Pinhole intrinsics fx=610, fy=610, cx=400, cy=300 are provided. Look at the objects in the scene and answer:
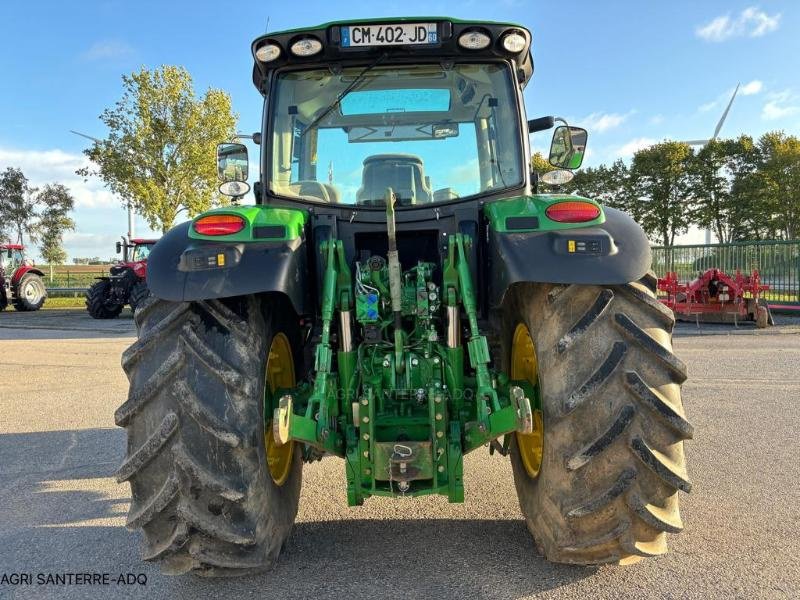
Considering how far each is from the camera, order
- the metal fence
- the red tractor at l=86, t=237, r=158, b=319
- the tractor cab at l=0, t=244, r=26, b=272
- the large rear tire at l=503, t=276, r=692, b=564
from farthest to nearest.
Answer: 1. the tractor cab at l=0, t=244, r=26, b=272
2. the red tractor at l=86, t=237, r=158, b=319
3. the metal fence
4. the large rear tire at l=503, t=276, r=692, b=564

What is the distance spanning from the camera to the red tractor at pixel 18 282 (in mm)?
22438

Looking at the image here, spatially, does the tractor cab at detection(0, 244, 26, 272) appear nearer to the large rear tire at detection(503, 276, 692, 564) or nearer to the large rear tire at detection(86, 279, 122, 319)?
the large rear tire at detection(86, 279, 122, 319)

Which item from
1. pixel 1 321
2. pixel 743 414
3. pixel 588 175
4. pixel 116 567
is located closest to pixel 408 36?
pixel 116 567

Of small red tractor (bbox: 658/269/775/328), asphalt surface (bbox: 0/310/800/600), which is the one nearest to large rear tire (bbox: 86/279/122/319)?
asphalt surface (bbox: 0/310/800/600)

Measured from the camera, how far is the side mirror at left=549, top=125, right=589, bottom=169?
3602mm

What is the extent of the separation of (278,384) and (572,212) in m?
1.67

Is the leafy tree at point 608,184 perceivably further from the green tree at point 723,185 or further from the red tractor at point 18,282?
the red tractor at point 18,282

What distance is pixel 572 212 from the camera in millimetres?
2600

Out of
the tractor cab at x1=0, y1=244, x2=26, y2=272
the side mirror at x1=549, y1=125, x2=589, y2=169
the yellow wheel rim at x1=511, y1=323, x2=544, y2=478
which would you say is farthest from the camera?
the tractor cab at x1=0, y1=244, x2=26, y2=272

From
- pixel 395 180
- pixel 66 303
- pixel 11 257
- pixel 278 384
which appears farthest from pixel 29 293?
pixel 395 180

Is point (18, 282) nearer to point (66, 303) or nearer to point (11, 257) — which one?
point (11, 257)

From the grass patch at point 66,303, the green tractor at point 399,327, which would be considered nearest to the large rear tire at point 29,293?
the grass patch at point 66,303

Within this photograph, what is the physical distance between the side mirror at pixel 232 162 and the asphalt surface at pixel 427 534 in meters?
2.02

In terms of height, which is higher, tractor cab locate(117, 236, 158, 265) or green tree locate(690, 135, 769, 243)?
green tree locate(690, 135, 769, 243)
